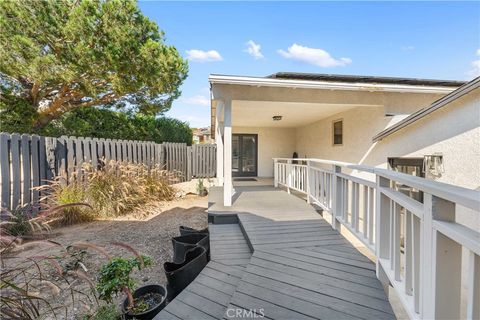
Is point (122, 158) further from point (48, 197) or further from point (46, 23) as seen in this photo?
point (46, 23)

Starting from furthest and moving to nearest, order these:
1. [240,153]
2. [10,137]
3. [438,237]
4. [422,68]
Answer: [240,153] < [422,68] < [10,137] < [438,237]

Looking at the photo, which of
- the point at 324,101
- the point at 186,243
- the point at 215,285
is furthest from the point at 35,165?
the point at 324,101

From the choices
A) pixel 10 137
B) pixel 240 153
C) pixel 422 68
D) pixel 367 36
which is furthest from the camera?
pixel 240 153

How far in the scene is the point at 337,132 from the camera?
819 cm

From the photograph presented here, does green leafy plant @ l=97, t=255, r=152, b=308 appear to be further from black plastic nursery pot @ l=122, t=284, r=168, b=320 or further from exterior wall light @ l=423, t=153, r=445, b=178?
exterior wall light @ l=423, t=153, r=445, b=178

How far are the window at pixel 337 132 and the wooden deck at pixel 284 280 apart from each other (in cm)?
479

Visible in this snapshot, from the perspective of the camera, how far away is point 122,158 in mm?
7688

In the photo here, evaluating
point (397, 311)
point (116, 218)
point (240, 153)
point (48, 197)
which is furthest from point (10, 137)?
point (240, 153)

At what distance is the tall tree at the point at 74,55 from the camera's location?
780 cm

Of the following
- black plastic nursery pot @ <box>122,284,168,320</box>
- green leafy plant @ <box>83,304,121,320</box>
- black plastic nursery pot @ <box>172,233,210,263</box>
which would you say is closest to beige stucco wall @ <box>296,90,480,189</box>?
black plastic nursery pot @ <box>172,233,210,263</box>

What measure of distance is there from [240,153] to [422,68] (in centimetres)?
836

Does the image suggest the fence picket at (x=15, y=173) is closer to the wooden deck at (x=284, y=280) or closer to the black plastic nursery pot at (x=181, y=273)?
the black plastic nursery pot at (x=181, y=273)

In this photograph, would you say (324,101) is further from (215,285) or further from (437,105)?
(215,285)

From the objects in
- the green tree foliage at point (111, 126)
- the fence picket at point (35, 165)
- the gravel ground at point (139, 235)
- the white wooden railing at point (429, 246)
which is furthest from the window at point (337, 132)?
the green tree foliage at point (111, 126)
